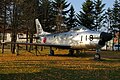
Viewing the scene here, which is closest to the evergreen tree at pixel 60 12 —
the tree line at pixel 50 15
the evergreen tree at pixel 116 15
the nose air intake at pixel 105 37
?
the tree line at pixel 50 15

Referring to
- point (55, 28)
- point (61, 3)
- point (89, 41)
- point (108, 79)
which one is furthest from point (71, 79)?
point (61, 3)

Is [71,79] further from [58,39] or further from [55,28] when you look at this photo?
[55,28]

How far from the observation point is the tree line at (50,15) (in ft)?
101

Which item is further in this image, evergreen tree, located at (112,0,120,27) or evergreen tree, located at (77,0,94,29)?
evergreen tree, located at (112,0,120,27)

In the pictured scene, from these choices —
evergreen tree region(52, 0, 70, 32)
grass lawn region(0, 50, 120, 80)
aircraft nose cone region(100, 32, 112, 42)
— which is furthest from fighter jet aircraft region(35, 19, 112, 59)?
evergreen tree region(52, 0, 70, 32)

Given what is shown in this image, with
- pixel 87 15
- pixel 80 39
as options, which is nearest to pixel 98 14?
pixel 87 15

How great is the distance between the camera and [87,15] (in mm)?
63469

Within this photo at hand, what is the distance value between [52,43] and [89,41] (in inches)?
242

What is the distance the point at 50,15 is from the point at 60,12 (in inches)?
157

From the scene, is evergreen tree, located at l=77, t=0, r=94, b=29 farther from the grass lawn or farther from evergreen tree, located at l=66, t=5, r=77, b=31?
the grass lawn

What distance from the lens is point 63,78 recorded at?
11.7m

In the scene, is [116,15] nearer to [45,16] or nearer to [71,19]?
[71,19]

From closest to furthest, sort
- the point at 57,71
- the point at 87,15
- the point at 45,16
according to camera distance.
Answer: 1. the point at 57,71
2. the point at 45,16
3. the point at 87,15

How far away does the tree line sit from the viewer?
30.8 m
